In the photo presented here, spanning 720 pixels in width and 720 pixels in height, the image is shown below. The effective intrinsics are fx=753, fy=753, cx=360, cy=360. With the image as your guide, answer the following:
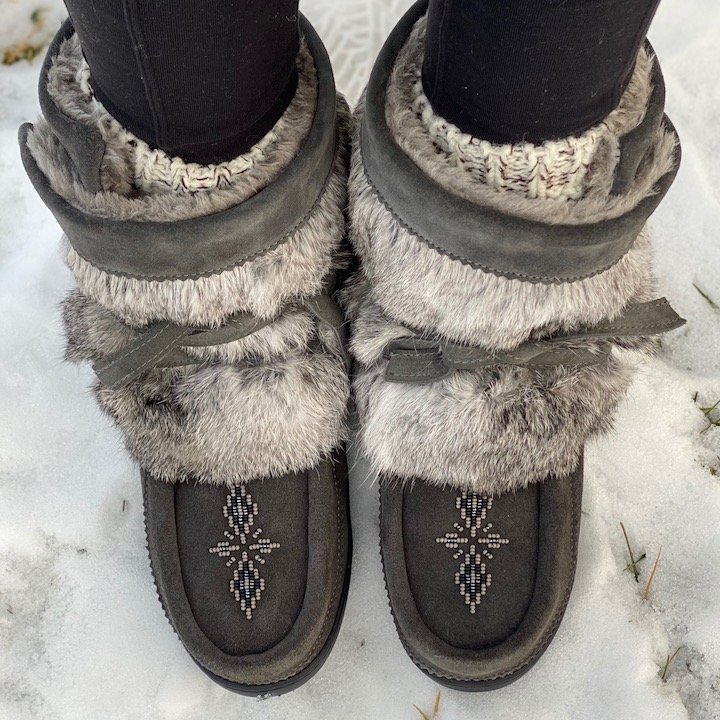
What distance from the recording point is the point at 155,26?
467 mm

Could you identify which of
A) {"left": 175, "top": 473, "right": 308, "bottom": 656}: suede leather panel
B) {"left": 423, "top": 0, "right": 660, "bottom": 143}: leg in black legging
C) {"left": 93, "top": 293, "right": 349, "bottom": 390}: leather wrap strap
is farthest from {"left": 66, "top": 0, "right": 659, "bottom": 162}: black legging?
{"left": 175, "top": 473, "right": 308, "bottom": 656}: suede leather panel

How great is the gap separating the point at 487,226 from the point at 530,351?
0.16 metres

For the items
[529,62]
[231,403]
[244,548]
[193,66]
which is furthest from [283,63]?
[244,548]

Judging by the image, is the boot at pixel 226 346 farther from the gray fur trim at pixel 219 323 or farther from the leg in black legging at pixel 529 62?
the leg in black legging at pixel 529 62

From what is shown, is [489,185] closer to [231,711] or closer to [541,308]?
[541,308]

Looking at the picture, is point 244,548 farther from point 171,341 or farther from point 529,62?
point 529,62

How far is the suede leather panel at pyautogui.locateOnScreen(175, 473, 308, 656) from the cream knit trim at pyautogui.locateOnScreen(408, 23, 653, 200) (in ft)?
1.19

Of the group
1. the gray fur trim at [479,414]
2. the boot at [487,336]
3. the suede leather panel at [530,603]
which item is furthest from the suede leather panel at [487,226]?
the suede leather panel at [530,603]

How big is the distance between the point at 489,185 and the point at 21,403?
0.66 meters

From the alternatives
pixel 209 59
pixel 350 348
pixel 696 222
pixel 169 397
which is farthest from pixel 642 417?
pixel 209 59

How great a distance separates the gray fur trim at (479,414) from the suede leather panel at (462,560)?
0.08ft

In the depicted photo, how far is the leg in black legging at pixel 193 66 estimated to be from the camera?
→ 470mm

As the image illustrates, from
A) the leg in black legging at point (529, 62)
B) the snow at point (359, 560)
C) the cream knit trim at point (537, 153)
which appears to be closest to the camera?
the leg in black legging at point (529, 62)

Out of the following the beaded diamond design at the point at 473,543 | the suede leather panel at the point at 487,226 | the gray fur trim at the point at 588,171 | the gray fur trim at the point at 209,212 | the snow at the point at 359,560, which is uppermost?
the gray fur trim at the point at 588,171
